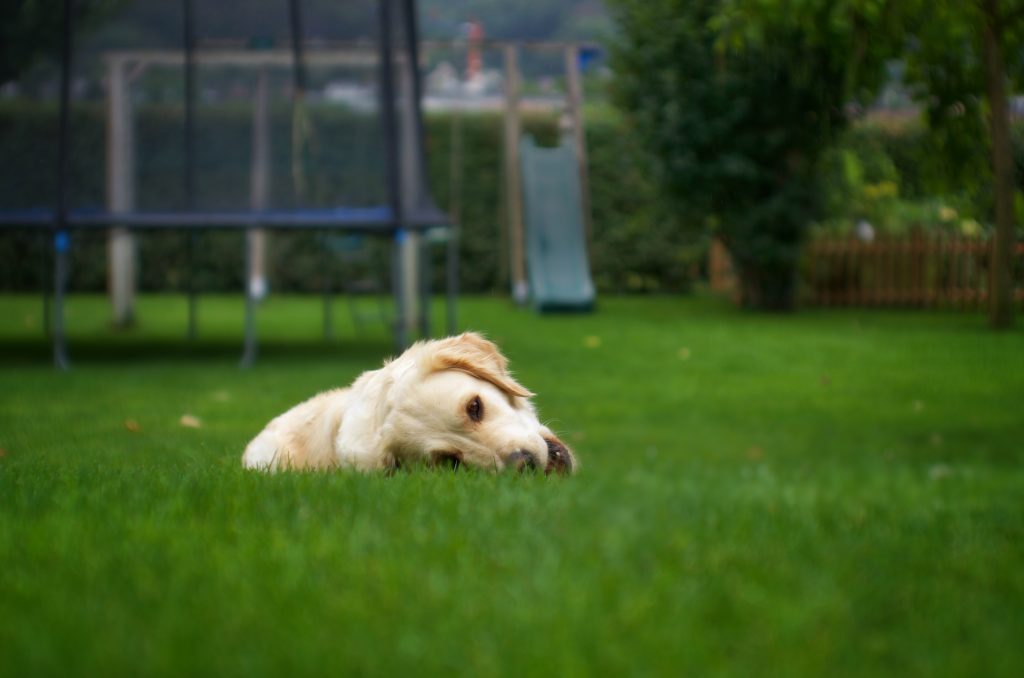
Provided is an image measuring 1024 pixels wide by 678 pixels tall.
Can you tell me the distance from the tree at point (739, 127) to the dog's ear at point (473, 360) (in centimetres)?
1239

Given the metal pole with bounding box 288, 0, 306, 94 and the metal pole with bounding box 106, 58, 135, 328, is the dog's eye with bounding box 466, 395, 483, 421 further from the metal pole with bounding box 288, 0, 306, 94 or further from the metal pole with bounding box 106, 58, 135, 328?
the metal pole with bounding box 288, 0, 306, 94

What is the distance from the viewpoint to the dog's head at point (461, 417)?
9.64 feet

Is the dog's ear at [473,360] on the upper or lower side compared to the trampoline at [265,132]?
lower

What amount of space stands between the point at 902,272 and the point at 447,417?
50.1ft

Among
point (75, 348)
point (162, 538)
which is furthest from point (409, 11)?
point (162, 538)

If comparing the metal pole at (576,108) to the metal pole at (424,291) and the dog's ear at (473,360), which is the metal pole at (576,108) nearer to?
the metal pole at (424,291)

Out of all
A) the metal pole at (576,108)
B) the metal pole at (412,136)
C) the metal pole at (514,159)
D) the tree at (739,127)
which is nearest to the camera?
the metal pole at (412,136)

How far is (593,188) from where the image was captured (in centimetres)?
1986

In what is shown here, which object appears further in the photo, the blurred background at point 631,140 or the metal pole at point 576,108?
the metal pole at point 576,108

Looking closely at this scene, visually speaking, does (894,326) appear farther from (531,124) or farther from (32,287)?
(32,287)

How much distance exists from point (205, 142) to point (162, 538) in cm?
819

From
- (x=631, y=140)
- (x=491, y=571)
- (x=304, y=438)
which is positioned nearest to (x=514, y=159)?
(x=631, y=140)

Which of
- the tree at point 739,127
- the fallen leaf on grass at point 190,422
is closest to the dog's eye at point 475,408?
the fallen leaf on grass at point 190,422

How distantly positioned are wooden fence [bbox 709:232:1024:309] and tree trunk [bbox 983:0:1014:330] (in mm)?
4066
